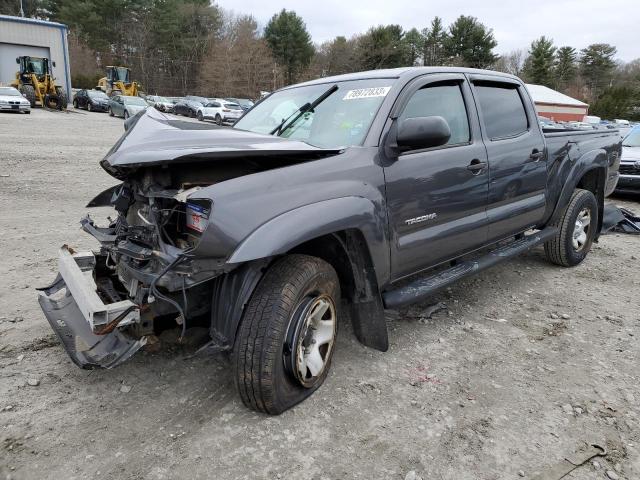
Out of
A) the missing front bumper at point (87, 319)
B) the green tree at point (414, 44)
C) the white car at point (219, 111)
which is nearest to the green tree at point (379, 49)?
the green tree at point (414, 44)

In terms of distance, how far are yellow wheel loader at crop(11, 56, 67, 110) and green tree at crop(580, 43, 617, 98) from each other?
222 feet

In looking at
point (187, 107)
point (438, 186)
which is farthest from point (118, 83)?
point (438, 186)

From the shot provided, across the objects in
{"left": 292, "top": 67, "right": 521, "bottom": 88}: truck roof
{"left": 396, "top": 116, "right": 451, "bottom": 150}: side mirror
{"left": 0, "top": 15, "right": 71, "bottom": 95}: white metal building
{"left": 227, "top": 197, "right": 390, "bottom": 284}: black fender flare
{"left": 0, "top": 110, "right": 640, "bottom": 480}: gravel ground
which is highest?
{"left": 0, "top": 15, "right": 71, "bottom": 95}: white metal building

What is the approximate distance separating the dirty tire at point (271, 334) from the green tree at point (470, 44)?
209 ft

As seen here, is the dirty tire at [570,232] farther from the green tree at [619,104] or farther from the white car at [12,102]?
the green tree at [619,104]

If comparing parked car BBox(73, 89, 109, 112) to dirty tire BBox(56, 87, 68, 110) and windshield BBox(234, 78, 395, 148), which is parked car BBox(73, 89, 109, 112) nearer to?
dirty tire BBox(56, 87, 68, 110)

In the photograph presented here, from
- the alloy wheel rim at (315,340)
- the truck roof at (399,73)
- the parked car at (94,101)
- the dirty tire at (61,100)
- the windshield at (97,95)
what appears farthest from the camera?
the windshield at (97,95)

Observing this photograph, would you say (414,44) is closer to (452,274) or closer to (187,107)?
(187,107)

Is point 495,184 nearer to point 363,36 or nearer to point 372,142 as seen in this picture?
point 372,142

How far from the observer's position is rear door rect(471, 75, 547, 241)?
376 centimetres

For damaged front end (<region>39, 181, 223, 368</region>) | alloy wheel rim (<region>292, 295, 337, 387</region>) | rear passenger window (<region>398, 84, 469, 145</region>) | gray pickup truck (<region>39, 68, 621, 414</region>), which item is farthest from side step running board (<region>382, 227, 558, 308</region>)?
damaged front end (<region>39, 181, 223, 368</region>)

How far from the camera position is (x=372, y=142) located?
9.42ft

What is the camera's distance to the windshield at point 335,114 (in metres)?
3.02

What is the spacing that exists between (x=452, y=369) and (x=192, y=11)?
→ 64.9m
